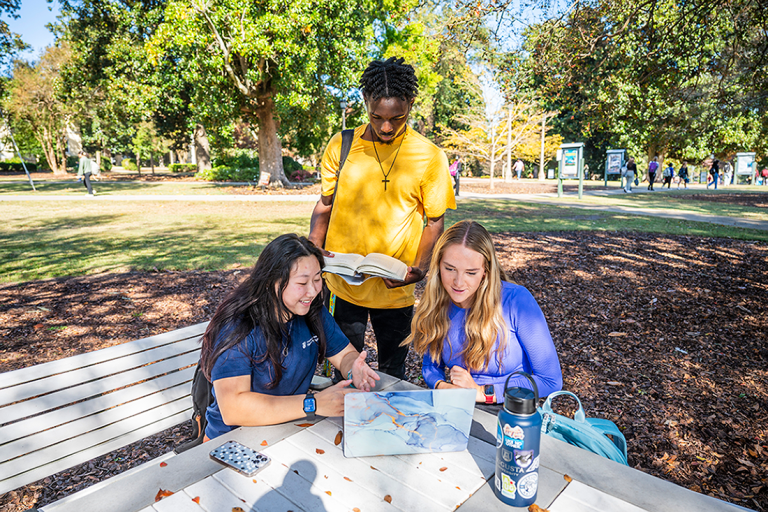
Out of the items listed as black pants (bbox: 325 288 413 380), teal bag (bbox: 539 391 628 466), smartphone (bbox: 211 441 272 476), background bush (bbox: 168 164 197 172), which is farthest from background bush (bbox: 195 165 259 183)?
smartphone (bbox: 211 441 272 476)

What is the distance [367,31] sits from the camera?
1912cm

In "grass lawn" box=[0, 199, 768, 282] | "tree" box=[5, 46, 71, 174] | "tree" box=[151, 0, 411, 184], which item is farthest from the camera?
"tree" box=[5, 46, 71, 174]

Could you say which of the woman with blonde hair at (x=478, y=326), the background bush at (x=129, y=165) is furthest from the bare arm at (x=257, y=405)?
the background bush at (x=129, y=165)

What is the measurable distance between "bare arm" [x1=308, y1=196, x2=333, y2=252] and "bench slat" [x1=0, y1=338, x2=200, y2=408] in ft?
3.45

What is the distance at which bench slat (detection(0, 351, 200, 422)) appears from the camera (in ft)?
6.98

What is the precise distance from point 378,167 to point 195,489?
1.89 meters

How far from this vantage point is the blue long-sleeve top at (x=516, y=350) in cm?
215

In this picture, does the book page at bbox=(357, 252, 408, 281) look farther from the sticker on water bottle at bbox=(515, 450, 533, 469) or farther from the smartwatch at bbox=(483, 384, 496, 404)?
the sticker on water bottle at bbox=(515, 450, 533, 469)

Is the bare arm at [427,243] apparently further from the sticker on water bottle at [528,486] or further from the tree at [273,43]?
the tree at [273,43]

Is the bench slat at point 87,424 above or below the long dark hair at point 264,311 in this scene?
below

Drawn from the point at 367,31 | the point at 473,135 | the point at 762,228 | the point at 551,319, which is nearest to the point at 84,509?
the point at 551,319

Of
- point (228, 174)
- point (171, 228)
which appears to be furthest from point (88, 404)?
point (228, 174)

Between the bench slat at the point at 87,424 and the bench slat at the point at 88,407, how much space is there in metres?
0.02

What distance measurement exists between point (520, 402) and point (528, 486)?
26 cm
